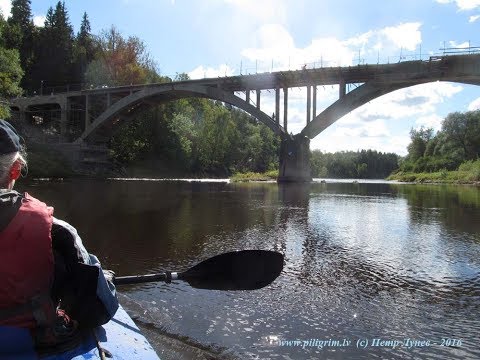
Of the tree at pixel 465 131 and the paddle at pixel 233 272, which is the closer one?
the paddle at pixel 233 272

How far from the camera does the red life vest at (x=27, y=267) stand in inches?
78.7

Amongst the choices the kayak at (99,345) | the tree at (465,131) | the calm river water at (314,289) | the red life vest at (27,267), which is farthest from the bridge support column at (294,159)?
the tree at (465,131)

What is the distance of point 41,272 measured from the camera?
82.1 inches

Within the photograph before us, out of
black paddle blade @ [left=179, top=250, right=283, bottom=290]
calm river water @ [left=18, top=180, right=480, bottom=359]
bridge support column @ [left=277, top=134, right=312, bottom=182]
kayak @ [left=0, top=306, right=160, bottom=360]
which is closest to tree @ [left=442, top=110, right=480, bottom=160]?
bridge support column @ [left=277, top=134, right=312, bottom=182]

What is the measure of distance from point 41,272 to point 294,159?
41395 millimetres

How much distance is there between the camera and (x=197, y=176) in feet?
208

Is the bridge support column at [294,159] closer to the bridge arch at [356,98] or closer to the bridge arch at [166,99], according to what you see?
the bridge arch at [166,99]

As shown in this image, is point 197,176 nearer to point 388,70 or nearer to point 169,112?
point 169,112

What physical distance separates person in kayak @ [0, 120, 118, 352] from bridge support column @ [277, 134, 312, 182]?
Answer: 40876mm

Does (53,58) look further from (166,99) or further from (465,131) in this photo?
(465,131)

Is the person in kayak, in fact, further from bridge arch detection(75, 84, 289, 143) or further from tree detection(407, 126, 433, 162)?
tree detection(407, 126, 433, 162)

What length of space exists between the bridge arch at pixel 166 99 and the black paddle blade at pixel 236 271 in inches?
1536

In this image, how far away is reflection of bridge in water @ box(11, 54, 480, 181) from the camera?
35.1m

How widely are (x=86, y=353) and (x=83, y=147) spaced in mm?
51667
